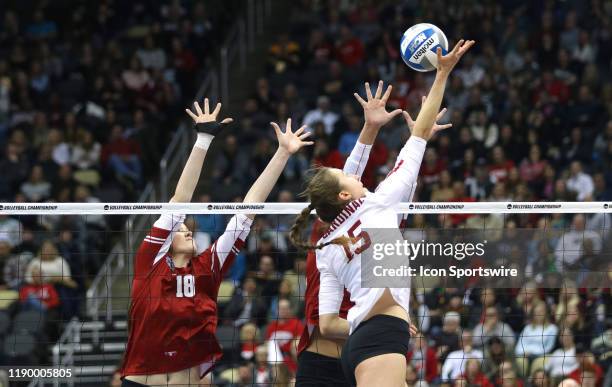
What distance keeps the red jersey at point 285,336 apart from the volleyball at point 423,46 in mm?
4396

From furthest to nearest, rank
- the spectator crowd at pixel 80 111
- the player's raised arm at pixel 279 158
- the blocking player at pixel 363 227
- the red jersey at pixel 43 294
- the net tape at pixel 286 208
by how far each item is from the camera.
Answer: the spectator crowd at pixel 80 111
the red jersey at pixel 43 294
the net tape at pixel 286 208
the player's raised arm at pixel 279 158
the blocking player at pixel 363 227

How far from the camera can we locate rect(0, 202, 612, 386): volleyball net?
8555mm

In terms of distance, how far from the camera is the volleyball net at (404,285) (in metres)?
8.55

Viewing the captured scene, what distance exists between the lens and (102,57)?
22.1 metres

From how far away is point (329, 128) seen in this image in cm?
1919

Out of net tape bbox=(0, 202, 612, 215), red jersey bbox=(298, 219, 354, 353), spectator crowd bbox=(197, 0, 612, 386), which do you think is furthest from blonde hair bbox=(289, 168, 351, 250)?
spectator crowd bbox=(197, 0, 612, 386)

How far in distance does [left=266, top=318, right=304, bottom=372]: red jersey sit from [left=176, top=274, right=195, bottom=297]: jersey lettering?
13.4 ft

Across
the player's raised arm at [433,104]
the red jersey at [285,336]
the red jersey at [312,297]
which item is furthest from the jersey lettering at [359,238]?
the red jersey at [285,336]

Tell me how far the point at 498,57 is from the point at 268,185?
12535mm

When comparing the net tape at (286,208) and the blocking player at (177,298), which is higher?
the net tape at (286,208)

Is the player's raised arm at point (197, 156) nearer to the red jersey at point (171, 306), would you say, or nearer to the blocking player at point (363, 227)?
the red jersey at point (171, 306)

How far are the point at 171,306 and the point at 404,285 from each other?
2.03 meters

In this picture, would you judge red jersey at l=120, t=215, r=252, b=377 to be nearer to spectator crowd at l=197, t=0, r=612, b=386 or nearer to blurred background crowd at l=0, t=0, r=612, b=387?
spectator crowd at l=197, t=0, r=612, b=386

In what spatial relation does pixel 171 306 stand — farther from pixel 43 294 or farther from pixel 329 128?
pixel 329 128
